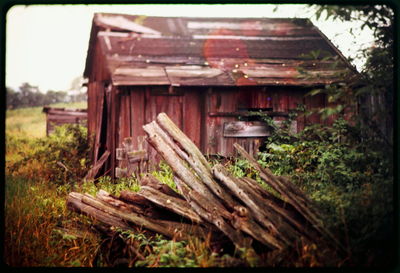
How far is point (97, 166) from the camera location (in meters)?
8.70

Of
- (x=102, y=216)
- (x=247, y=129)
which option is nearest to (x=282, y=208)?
(x=102, y=216)

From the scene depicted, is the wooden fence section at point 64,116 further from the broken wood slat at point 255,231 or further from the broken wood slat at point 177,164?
the broken wood slat at point 255,231

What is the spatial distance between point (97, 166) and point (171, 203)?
4.85m

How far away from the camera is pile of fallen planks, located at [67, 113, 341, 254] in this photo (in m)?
3.82

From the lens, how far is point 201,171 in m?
4.38

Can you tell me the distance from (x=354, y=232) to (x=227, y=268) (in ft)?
4.46

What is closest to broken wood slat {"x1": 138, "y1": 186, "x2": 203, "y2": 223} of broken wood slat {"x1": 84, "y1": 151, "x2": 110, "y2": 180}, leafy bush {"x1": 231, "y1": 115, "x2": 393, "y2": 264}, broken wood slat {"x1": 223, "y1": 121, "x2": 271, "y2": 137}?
leafy bush {"x1": 231, "y1": 115, "x2": 393, "y2": 264}

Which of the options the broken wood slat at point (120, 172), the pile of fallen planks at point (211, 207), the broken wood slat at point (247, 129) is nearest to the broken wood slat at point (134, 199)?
the pile of fallen planks at point (211, 207)

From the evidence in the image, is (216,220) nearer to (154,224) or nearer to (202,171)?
(202,171)

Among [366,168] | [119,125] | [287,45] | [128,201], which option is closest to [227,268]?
[128,201]

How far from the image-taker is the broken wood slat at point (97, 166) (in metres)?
8.52

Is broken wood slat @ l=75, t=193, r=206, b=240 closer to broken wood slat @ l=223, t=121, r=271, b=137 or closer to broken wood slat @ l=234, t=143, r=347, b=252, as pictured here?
broken wood slat @ l=234, t=143, r=347, b=252

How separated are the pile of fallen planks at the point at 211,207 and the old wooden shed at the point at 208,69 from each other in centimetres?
307

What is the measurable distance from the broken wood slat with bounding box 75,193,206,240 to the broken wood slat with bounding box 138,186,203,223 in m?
0.12
